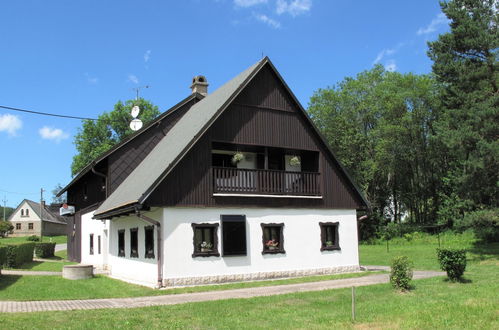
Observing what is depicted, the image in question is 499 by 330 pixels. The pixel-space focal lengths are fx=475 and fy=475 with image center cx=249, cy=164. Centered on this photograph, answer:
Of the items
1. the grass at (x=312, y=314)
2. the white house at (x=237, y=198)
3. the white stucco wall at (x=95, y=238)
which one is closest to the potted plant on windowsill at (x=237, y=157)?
the white house at (x=237, y=198)

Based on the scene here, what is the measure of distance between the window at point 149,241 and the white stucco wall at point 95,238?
22.8 ft

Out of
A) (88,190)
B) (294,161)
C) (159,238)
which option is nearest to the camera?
(159,238)

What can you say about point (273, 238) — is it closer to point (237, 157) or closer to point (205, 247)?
point (205, 247)

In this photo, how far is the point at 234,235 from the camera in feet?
57.4

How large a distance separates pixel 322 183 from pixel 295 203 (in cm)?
173

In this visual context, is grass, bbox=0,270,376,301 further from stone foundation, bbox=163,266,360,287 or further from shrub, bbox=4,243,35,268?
shrub, bbox=4,243,35,268

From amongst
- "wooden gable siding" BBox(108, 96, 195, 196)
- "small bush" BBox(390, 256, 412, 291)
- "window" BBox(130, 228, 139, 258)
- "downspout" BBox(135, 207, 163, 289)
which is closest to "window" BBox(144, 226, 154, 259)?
"downspout" BBox(135, 207, 163, 289)

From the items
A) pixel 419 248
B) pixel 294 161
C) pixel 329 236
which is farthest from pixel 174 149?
pixel 419 248

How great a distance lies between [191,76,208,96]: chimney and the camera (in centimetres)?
2595

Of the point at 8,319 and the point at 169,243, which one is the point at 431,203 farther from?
the point at 8,319

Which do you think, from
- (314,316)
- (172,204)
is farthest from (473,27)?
(314,316)

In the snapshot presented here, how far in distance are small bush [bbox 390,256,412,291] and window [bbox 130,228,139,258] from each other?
10.00 m

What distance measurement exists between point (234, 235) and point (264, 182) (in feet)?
8.28

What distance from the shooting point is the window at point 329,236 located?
19.7m
